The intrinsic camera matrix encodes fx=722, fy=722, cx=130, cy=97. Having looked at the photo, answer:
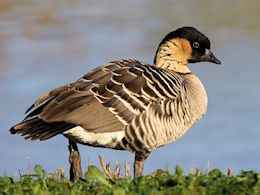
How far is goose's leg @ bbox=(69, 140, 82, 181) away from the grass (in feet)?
5.94

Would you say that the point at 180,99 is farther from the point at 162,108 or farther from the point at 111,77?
the point at 111,77

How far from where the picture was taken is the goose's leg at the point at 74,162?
930 centimetres

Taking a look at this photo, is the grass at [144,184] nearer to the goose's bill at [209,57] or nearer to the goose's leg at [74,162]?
the goose's leg at [74,162]

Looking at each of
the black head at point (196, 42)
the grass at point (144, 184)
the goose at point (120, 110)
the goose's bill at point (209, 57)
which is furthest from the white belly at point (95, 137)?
the goose's bill at point (209, 57)

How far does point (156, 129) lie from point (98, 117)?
820 mm

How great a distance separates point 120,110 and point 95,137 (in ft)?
1.61

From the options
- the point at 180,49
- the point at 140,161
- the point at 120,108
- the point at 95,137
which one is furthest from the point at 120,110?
the point at 180,49

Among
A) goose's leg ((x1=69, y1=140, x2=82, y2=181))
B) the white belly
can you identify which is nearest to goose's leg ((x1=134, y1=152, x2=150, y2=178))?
the white belly

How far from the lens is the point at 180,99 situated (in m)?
9.95

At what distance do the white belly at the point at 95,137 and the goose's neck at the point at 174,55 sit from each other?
203 centimetres

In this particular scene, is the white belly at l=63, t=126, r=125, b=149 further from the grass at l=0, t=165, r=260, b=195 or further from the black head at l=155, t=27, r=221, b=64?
the black head at l=155, t=27, r=221, b=64

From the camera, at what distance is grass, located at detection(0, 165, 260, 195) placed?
654 cm

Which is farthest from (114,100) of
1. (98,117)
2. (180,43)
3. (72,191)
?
(72,191)

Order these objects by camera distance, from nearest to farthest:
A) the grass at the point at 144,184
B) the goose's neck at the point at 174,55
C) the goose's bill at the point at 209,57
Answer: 1. the grass at the point at 144,184
2. the goose's neck at the point at 174,55
3. the goose's bill at the point at 209,57
